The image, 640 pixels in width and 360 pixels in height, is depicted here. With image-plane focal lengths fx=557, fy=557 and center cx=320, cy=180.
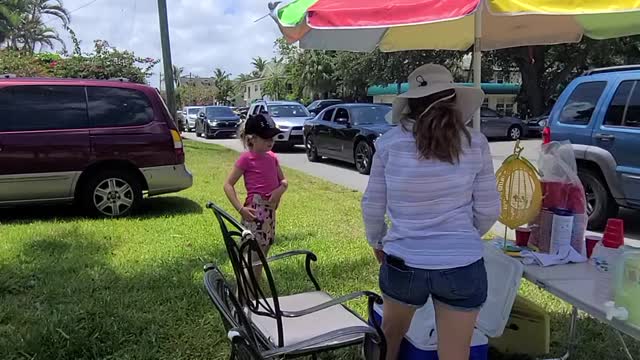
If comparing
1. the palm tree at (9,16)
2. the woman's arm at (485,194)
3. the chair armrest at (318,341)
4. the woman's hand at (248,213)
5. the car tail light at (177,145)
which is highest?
the palm tree at (9,16)

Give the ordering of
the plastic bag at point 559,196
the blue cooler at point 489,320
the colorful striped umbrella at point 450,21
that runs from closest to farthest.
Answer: the colorful striped umbrella at point 450,21 < the blue cooler at point 489,320 < the plastic bag at point 559,196

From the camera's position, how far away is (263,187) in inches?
155

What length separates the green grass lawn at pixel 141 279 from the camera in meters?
3.69

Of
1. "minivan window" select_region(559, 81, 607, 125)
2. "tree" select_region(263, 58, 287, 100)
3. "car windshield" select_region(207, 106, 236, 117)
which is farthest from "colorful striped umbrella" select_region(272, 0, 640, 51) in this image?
"tree" select_region(263, 58, 287, 100)

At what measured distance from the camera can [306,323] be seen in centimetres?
296

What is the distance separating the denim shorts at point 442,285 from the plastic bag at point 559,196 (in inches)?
36.0

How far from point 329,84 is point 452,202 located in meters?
48.4

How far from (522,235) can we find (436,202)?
122cm

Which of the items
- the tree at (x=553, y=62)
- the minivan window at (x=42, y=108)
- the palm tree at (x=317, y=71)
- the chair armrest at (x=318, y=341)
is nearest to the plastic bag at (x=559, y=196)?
the chair armrest at (x=318, y=341)

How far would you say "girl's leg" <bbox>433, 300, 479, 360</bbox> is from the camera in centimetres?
224

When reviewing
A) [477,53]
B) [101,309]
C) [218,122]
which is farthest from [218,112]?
[477,53]

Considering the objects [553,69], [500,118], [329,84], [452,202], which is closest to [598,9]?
[452,202]

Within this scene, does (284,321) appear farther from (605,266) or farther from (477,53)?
(477,53)

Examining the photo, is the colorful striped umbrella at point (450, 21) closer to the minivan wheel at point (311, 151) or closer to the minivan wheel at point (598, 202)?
the minivan wheel at point (598, 202)
